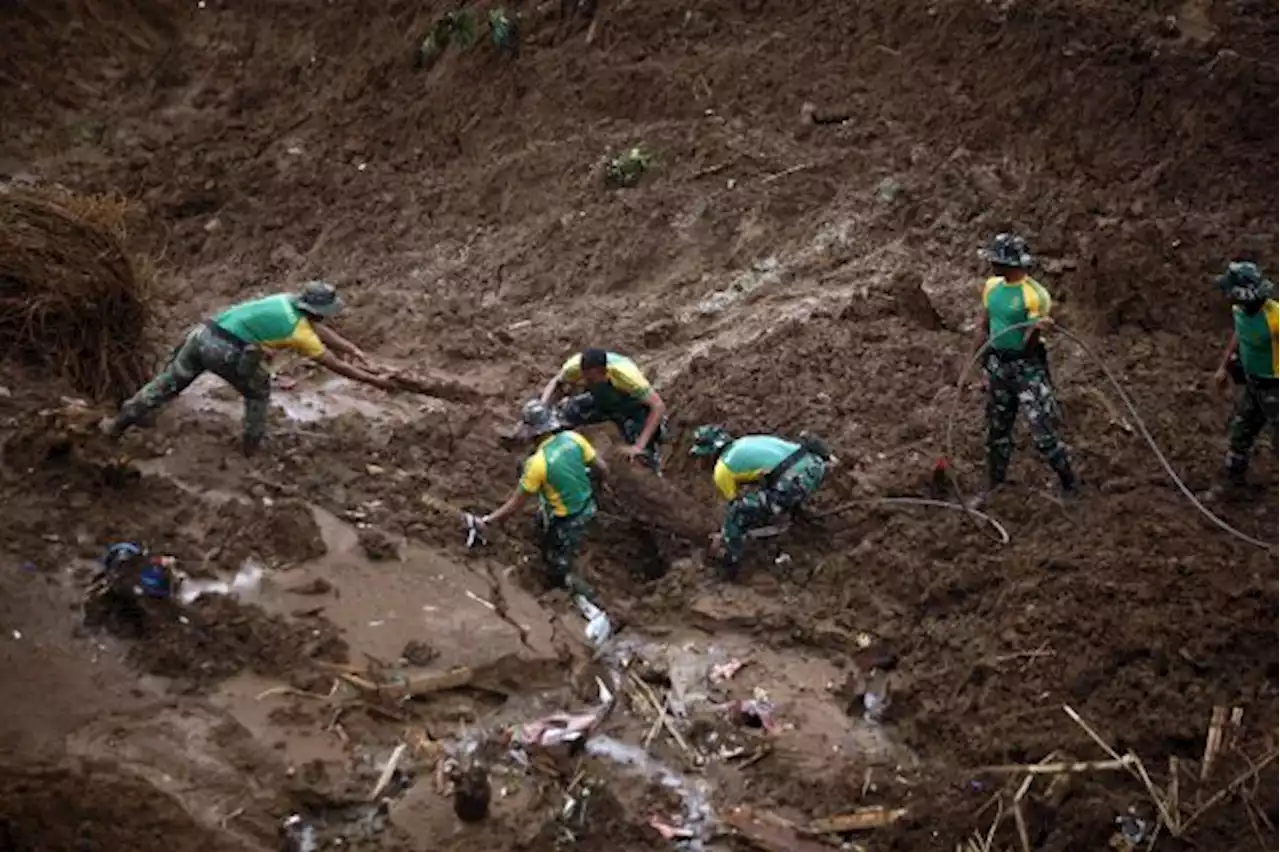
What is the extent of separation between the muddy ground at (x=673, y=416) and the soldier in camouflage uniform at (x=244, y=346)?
0.33 metres

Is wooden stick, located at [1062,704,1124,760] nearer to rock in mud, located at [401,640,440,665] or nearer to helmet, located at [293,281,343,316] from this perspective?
rock in mud, located at [401,640,440,665]

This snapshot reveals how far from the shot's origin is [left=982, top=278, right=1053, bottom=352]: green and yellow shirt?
8680 millimetres

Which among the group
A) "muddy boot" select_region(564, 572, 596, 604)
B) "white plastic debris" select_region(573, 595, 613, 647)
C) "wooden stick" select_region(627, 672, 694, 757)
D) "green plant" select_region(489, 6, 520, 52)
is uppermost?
"green plant" select_region(489, 6, 520, 52)

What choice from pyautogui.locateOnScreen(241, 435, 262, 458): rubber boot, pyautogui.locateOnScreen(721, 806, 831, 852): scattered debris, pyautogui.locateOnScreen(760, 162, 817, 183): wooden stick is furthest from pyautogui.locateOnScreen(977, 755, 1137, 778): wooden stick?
pyautogui.locateOnScreen(760, 162, 817, 183): wooden stick

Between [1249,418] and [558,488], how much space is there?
4165 millimetres

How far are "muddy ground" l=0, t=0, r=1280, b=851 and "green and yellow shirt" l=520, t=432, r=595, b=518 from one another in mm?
607

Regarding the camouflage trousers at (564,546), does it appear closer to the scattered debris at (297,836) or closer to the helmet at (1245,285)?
the scattered debris at (297,836)

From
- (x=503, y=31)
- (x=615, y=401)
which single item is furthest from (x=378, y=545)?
(x=503, y=31)

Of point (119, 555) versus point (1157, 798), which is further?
point (119, 555)

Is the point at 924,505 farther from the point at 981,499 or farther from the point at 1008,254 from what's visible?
the point at 1008,254

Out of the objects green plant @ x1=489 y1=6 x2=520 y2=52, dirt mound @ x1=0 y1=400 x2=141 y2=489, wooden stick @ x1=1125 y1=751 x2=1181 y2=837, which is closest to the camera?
wooden stick @ x1=1125 y1=751 x2=1181 y2=837

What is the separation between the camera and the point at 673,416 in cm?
1050

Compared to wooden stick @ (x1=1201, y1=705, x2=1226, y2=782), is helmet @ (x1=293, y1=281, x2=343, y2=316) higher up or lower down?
higher up

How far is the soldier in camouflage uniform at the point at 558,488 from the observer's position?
8.45m
